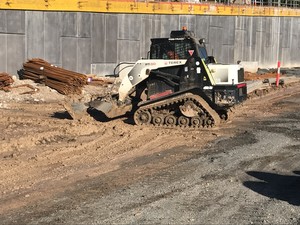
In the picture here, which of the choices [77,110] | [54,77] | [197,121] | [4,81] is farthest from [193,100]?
[4,81]

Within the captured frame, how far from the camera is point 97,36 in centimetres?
2336

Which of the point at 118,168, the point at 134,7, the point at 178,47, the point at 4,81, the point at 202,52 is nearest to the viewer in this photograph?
the point at 118,168

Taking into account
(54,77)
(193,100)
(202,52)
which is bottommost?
(193,100)

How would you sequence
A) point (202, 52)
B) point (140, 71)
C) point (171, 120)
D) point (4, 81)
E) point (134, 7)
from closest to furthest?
A: point (171, 120) → point (140, 71) → point (202, 52) → point (4, 81) → point (134, 7)

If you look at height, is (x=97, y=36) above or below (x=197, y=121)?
above

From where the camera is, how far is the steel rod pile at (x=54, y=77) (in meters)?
18.1

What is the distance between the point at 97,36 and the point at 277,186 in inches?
676

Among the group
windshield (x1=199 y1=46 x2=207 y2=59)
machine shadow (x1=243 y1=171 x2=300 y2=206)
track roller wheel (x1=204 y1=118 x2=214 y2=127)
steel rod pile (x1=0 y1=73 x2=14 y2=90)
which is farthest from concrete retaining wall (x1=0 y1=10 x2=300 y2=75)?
machine shadow (x1=243 y1=171 x2=300 y2=206)

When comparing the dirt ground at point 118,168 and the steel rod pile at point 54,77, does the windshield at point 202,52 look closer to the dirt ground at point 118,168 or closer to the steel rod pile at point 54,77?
the dirt ground at point 118,168

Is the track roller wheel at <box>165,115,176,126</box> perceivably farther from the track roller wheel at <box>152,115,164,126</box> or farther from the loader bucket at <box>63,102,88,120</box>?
the loader bucket at <box>63,102,88,120</box>

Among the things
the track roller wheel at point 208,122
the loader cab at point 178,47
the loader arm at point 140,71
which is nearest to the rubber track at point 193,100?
the track roller wheel at point 208,122

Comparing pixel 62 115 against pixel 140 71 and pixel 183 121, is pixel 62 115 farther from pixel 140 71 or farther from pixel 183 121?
pixel 183 121

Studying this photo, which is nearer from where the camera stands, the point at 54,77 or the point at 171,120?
the point at 171,120

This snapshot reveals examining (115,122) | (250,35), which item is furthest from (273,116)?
(250,35)
